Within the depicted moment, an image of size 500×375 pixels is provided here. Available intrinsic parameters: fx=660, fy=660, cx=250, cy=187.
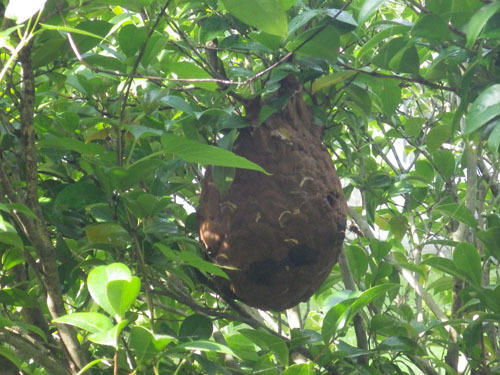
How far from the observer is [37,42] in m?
0.93

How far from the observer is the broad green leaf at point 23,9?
21.6 inches

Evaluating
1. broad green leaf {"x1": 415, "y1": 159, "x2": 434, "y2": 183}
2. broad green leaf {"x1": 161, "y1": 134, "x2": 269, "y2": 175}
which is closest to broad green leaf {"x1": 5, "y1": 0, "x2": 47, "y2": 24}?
broad green leaf {"x1": 161, "y1": 134, "x2": 269, "y2": 175}

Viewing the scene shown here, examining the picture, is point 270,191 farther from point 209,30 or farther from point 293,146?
point 209,30

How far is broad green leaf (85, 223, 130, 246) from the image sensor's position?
86cm

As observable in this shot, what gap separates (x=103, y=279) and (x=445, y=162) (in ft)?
2.79

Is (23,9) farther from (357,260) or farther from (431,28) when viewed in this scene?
(357,260)

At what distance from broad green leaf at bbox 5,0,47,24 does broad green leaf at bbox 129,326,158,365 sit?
0.33 meters

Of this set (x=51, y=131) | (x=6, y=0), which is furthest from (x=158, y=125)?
(x=6, y=0)

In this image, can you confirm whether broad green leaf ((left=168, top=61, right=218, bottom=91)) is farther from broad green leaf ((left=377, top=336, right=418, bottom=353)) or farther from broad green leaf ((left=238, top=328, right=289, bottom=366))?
broad green leaf ((left=377, top=336, right=418, bottom=353))

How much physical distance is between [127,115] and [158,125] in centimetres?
6

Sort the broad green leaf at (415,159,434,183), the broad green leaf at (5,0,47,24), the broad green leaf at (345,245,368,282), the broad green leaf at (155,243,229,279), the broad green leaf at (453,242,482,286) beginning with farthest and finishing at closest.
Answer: the broad green leaf at (415,159,434,183) → the broad green leaf at (345,245,368,282) → the broad green leaf at (453,242,482,286) → the broad green leaf at (155,243,229,279) → the broad green leaf at (5,0,47,24)

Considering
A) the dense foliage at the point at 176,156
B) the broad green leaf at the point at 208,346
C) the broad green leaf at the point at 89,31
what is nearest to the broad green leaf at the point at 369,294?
the dense foliage at the point at 176,156

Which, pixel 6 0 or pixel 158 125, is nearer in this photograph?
pixel 6 0

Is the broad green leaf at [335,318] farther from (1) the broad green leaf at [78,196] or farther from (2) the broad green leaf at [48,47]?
(2) the broad green leaf at [48,47]
